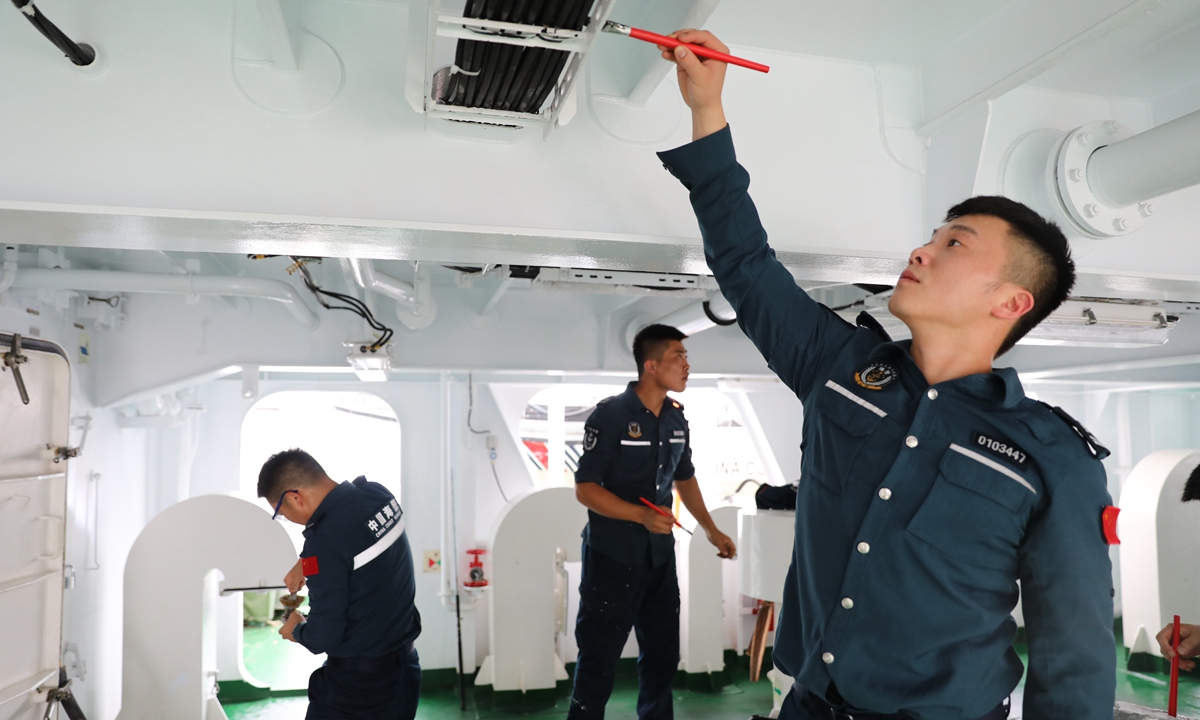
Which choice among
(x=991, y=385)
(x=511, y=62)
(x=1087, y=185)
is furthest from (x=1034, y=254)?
(x=511, y=62)

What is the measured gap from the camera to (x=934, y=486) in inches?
58.6

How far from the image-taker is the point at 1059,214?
7.63 feet

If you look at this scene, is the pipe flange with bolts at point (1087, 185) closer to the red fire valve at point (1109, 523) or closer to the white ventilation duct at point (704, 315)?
the red fire valve at point (1109, 523)

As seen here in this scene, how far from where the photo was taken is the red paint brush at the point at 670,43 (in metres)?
1.47

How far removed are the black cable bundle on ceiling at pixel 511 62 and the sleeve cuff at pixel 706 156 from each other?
31 centimetres

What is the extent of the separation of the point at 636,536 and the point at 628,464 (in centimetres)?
38

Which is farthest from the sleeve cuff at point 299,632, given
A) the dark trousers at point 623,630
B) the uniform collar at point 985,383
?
the uniform collar at point 985,383

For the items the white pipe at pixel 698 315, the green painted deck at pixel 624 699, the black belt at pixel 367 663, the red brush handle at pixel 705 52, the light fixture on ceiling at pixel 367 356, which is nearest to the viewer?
the red brush handle at pixel 705 52

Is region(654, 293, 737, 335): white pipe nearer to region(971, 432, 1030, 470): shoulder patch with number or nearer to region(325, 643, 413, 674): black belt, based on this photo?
region(325, 643, 413, 674): black belt

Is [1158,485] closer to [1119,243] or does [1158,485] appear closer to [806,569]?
[1119,243]

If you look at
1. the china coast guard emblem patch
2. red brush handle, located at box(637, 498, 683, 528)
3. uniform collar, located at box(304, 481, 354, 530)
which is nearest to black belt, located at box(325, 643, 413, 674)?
uniform collar, located at box(304, 481, 354, 530)

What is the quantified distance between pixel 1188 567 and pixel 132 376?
9003 millimetres

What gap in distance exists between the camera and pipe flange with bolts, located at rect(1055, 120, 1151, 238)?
7.54 ft

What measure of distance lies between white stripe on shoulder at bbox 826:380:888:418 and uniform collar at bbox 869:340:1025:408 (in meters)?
0.10
